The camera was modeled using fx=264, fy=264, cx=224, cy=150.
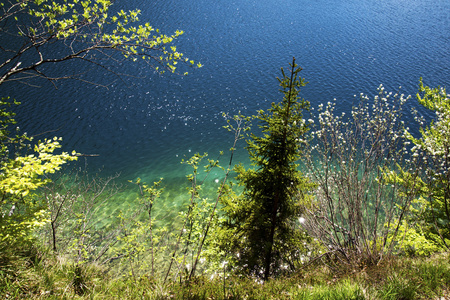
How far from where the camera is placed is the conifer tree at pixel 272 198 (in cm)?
866

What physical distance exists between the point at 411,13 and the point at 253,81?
43.6m

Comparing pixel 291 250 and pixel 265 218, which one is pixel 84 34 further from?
pixel 291 250

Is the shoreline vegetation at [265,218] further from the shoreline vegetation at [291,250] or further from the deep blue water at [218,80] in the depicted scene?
the deep blue water at [218,80]

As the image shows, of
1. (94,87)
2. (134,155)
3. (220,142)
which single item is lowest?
(134,155)

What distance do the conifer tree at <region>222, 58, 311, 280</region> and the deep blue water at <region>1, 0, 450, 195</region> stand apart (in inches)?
399

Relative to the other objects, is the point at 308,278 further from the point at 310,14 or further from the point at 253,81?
the point at 310,14

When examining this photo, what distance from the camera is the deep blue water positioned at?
23.0 meters

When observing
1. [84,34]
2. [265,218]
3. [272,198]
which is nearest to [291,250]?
[265,218]

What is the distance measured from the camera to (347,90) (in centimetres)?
2878

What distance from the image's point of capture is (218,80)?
1231 inches

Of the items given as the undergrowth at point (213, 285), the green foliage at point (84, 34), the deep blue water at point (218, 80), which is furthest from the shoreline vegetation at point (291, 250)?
the deep blue water at point (218, 80)

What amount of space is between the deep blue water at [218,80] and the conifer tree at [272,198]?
33.3 ft

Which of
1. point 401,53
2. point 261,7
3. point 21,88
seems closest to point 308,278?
point 21,88

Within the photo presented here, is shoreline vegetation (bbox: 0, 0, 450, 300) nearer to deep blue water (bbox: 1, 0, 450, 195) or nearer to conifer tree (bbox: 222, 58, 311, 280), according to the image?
conifer tree (bbox: 222, 58, 311, 280)
